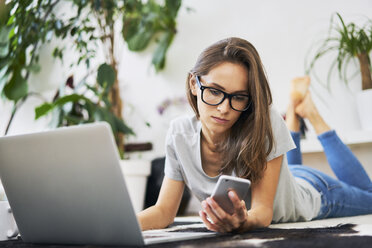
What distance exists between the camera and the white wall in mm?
2287

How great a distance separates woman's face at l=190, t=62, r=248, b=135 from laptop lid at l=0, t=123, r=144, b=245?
0.49 m

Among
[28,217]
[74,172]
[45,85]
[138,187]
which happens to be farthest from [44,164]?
[45,85]

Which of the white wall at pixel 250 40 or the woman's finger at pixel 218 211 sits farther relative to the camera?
the white wall at pixel 250 40

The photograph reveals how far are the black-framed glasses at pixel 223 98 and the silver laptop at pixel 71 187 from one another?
402 mm

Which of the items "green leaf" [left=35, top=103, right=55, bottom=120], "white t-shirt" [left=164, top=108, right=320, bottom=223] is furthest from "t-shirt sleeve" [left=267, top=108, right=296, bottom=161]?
"green leaf" [left=35, top=103, right=55, bottom=120]

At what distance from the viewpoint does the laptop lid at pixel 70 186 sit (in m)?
0.77

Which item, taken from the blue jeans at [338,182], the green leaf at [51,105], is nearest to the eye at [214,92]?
the blue jeans at [338,182]

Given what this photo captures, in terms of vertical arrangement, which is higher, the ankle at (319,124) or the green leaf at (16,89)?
the green leaf at (16,89)

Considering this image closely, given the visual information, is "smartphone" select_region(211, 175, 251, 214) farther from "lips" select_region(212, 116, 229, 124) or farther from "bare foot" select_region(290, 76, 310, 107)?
"bare foot" select_region(290, 76, 310, 107)

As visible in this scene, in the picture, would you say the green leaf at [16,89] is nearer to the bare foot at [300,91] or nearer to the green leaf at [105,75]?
the green leaf at [105,75]

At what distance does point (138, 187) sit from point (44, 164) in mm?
1548

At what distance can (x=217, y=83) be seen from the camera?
1.20 meters

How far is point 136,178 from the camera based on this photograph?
7.78 feet

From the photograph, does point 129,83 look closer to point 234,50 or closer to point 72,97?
point 72,97
